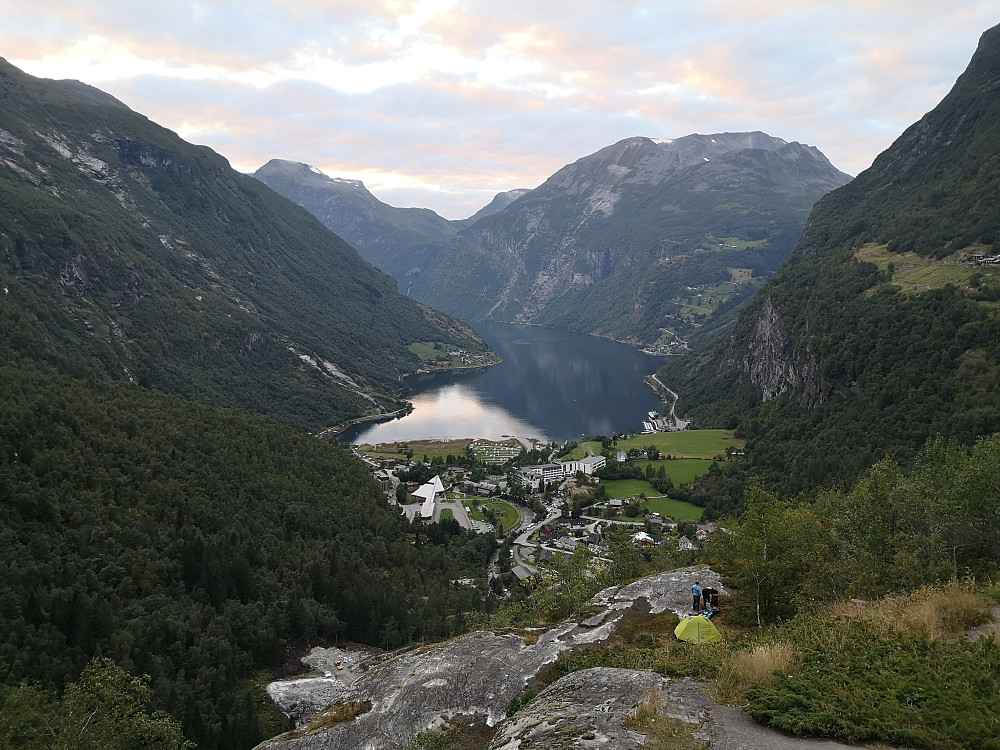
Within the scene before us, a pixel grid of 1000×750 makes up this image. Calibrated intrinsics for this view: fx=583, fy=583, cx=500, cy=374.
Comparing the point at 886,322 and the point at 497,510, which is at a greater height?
the point at 886,322

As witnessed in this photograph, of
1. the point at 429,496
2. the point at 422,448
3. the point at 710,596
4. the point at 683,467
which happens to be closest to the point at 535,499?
the point at 429,496

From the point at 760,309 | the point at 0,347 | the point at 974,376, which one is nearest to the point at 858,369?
the point at 974,376

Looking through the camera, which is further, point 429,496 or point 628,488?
point 628,488

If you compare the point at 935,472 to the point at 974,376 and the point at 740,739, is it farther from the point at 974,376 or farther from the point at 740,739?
the point at 974,376

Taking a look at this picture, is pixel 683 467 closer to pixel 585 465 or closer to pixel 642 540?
pixel 585 465

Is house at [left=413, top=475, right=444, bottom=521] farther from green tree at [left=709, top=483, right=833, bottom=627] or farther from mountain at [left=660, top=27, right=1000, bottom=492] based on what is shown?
green tree at [left=709, top=483, right=833, bottom=627]

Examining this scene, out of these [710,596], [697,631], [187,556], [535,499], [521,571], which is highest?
[697,631]

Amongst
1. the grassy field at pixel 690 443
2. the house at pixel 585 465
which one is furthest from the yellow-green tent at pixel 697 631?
the grassy field at pixel 690 443

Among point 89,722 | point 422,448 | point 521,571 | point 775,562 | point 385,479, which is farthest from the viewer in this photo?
point 422,448
